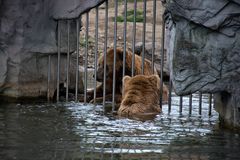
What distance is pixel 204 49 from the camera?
9406 mm

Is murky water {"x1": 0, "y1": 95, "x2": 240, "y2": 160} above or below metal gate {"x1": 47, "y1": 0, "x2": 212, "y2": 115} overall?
below

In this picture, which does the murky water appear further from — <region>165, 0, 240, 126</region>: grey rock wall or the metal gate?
the metal gate

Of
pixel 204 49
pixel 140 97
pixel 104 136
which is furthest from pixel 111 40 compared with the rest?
pixel 104 136

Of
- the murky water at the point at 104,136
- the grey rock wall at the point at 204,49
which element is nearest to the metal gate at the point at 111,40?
the murky water at the point at 104,136

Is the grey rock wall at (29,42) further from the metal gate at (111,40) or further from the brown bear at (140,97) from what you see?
the brown bear at (140,97)

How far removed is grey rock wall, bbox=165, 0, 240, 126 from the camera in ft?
30.1

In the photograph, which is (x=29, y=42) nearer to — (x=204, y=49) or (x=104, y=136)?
(x=104, y=136)

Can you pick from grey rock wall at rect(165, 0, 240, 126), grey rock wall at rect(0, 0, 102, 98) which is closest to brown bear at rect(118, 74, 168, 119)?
grey rock wall at rect(165, 0, 240, 126)

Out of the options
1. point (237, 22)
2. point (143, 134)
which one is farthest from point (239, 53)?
point (143, 134)

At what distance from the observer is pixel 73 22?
1283 cm

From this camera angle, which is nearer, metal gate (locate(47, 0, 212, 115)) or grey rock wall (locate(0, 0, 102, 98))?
metal gate (locate(47, 0, 212, 115))

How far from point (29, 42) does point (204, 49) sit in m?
4.04

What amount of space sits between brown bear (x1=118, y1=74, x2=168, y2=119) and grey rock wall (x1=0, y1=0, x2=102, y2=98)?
154 cm

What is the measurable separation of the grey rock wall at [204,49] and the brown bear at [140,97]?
1.40 metres
